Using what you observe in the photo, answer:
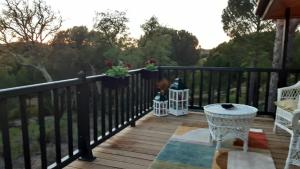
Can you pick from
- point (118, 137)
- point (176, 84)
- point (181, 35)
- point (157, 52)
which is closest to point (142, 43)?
point (157, 52)

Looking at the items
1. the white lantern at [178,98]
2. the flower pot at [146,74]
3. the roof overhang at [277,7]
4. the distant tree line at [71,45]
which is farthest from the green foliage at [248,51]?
the flower pot at [146,74]

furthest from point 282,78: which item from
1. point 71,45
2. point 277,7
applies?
point 71,45

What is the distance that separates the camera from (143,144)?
301 cm

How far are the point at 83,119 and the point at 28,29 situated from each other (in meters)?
12.3

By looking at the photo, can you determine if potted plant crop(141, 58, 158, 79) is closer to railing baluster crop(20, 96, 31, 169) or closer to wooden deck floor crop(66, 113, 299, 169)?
wooden deck floor crop(66, 113, 299, 169)

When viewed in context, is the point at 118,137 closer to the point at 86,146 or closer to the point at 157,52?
the point at 86,146

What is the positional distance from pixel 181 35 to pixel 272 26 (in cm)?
701

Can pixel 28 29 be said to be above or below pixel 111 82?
above

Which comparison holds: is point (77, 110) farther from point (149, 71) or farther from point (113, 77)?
point (149, 71)

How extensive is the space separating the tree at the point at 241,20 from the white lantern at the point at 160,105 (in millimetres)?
7894

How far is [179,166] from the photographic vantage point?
7.91 ft

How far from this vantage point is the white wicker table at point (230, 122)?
256 centimetres

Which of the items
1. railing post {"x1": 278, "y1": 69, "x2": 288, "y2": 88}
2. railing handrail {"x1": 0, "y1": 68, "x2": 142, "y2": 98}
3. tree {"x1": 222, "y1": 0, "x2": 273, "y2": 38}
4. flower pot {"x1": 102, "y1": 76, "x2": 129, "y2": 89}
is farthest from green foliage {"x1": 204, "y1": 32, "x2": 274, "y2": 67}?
railing handrail {"x1": 0, "y1": 68, "x2": 142, "y2": 98}

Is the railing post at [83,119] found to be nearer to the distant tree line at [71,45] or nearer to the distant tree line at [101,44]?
the distant tree line at [101,44]
